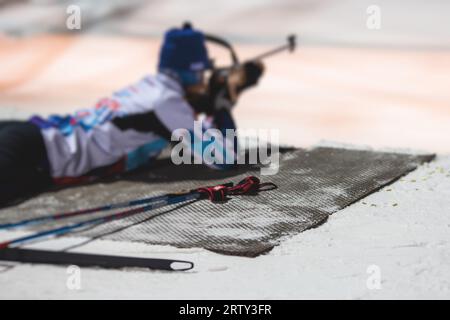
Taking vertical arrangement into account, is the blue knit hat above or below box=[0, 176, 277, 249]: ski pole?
above

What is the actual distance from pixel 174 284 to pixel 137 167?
151 cm

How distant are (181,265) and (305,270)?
37cm

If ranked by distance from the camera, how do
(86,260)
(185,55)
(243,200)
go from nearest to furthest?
(86,260)
(243,200)
(185,55)

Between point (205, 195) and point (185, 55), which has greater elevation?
point (185, 55)

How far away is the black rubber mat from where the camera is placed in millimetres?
2818

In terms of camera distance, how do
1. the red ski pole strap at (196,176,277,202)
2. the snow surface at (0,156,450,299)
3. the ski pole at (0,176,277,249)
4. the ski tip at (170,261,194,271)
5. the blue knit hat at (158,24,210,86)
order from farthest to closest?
the blue knit hat at (158,24,210,86) → the red ski pole strap at (196,176,277,202) → the ski pole at (0,176,277,249) → the ski tip at (170,261,194,271) → the snow surface at (0,156,450,299)

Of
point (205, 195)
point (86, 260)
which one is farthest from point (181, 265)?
point (205, 195)

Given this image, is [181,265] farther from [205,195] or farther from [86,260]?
[205,195]

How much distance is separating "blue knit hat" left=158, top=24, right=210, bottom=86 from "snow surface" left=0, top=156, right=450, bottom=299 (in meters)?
1.13

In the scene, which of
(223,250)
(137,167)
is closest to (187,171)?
(137,167)

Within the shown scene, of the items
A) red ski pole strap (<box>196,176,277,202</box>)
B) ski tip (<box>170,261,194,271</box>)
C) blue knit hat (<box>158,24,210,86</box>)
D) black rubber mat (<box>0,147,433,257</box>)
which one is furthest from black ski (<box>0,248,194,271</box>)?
blue knit hat (<box>158,24,210,86</box>)

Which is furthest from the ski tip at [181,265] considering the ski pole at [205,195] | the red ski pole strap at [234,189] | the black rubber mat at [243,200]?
the red ski pole strap at [234,189]

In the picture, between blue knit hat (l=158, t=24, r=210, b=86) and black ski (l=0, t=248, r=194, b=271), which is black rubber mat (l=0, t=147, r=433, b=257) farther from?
blue knit hat (l=158, t=24, r=210, b=86)

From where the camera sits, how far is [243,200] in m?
3.13
